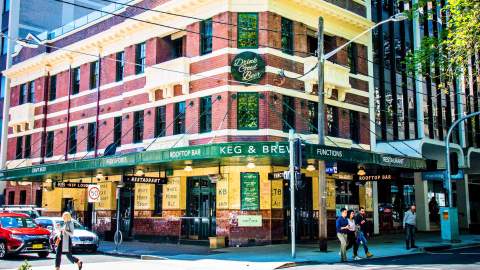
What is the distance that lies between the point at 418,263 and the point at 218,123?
34.7 ft

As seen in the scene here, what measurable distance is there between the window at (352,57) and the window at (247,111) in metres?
7.49

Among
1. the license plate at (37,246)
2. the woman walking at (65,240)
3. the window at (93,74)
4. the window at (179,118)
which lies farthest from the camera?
the window at (93,74)

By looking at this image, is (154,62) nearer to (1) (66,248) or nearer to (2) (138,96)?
(2) (138,96)

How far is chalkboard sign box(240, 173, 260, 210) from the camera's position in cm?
2275

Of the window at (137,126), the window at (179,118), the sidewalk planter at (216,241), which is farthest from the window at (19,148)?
the sidewalk planter at (216,241)

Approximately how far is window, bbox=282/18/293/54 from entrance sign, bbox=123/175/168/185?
27.7ft

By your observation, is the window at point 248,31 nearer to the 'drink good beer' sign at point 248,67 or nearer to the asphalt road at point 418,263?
the 'drink good beer' sign at point 248,67

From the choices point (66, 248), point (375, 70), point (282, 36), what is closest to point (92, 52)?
point (282, 36)

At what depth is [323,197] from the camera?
63.9 feet

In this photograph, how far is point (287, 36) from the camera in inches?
976

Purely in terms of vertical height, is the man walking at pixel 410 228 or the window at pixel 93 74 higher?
the window at pixel 93 74

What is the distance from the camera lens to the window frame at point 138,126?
2778 cm

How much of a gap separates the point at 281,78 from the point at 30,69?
2099 centimetres

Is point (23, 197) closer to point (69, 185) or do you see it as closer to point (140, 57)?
point (69, 185)
